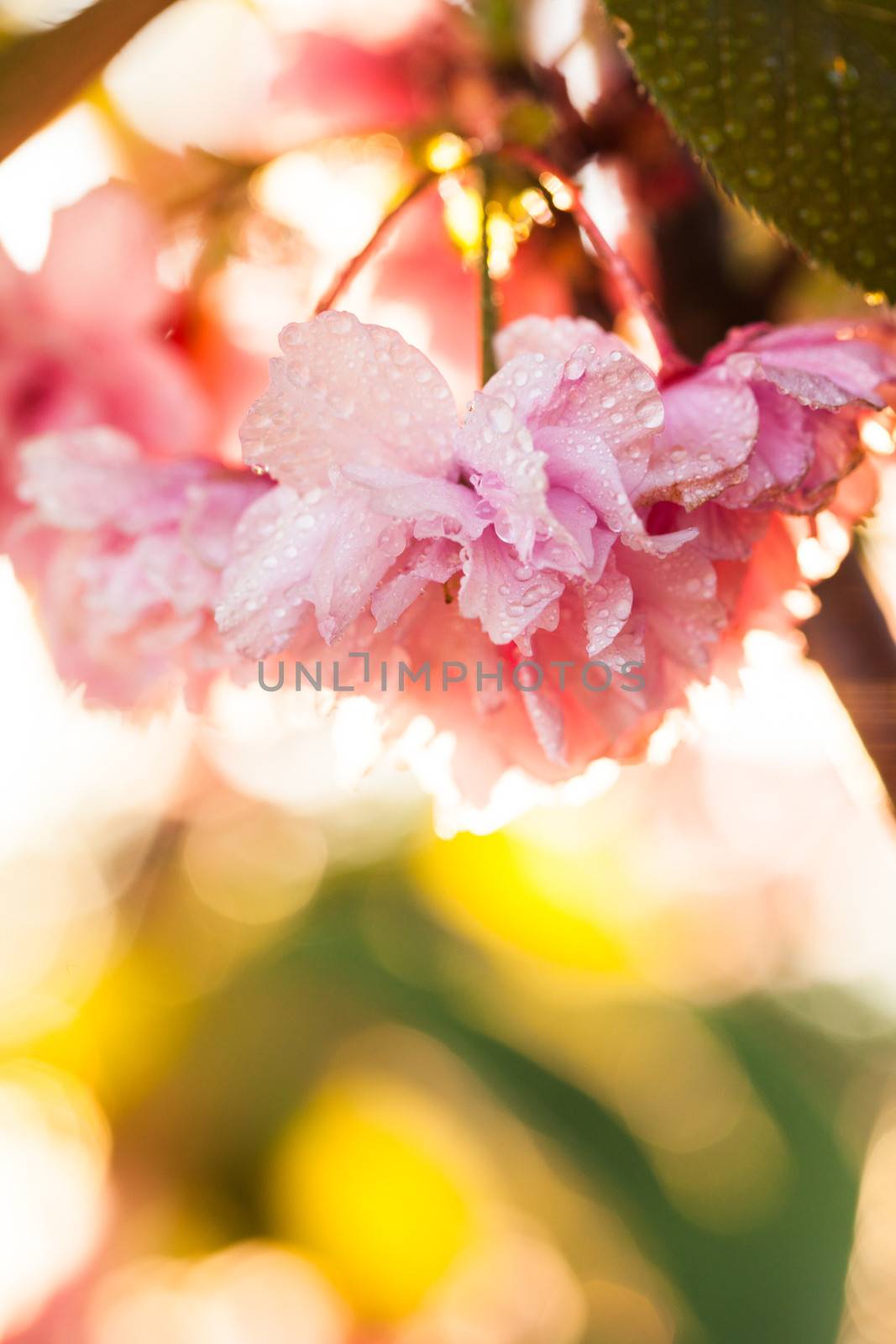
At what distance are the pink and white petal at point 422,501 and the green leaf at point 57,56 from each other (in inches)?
6.7

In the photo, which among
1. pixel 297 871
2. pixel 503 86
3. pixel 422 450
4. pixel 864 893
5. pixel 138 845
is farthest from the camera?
pixel 297 871

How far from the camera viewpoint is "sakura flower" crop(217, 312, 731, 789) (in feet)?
0.81

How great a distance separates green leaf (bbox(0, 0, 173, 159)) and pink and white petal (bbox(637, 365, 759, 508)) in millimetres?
191

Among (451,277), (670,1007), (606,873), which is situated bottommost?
(670,1007)

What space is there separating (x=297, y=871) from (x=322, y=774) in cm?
29

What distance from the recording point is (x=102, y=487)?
369 mm

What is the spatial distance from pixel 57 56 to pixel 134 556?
5.8 inches

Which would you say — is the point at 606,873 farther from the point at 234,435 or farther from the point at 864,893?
the point at 234,435

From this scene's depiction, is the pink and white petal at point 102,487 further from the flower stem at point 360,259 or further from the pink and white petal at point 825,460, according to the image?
the pink and white petal at point 825,460

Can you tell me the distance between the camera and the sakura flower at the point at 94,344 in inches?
18.3

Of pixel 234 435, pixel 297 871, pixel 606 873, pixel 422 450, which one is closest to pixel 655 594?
Answer: pixel 422 450

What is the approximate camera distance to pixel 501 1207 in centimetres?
164

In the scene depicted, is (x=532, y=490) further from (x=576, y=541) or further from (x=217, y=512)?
(x=217, y=512)

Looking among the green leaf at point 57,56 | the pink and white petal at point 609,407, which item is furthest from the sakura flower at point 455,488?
the green leaf at point 57,56
